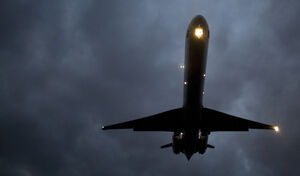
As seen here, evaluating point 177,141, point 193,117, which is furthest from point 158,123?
point 193,117

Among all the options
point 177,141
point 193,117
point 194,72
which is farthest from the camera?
point 177,141

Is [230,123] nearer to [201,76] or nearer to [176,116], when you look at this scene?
[176,116]

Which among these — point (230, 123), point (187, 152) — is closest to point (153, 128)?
point (187, 152)

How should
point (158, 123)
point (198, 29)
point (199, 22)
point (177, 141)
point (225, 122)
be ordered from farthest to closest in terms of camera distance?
point (225, 122), point (158, 123), point (177, 141), point (199, 22), point (198, 29)

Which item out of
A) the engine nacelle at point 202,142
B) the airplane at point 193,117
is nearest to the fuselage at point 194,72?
the airplane at point 193,117

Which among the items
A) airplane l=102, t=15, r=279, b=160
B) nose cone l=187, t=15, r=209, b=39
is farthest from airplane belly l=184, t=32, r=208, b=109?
nose cone l=187, t=15, r=209, b=39

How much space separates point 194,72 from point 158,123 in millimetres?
11531

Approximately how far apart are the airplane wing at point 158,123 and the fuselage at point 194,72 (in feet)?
9.14

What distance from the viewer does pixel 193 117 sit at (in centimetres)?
2716

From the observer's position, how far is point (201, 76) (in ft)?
82.0

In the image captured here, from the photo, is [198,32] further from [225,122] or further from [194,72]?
[225,122]

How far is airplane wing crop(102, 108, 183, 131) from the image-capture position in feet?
106

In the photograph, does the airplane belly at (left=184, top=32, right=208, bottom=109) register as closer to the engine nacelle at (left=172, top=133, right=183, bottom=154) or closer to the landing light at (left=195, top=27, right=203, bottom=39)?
the landing light at (left=195, top=27, right=203, bottom=39)

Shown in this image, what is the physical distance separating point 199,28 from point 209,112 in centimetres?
1377
